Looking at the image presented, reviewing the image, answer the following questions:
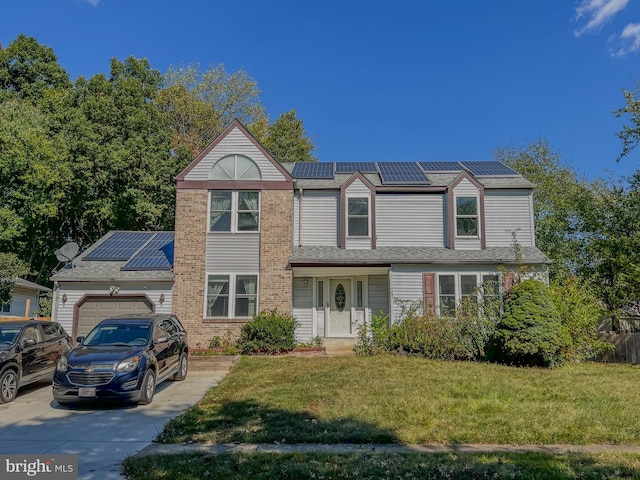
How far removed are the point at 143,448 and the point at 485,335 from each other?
10152 millimetres

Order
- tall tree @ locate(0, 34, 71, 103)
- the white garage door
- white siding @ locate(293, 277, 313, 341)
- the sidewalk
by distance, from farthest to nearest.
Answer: tall tree @ locate(0, 34, 71, 103) < white siding @ locate(293, 277, 313, 341) < the white garage door < the sidewalk

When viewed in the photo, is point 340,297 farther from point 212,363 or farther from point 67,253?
point 67,253

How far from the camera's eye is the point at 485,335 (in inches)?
534

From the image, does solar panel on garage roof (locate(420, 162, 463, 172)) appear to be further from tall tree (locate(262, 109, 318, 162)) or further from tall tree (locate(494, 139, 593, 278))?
tall tree (locate(262, 109, 318, 162))

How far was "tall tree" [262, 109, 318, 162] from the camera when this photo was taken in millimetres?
32219

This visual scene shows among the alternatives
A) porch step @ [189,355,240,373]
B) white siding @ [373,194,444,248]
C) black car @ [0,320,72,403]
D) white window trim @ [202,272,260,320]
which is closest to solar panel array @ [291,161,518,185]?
white siding @ [373,194,444,248]

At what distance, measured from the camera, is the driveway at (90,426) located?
6.23 m

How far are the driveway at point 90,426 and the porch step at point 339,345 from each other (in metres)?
5.59

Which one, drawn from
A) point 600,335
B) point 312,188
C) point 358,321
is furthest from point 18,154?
Result: point 600,335

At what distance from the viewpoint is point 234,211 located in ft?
55.3

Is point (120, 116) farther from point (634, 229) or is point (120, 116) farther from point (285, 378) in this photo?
point (634, 229)

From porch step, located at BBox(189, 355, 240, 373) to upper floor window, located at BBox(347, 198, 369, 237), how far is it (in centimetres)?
652

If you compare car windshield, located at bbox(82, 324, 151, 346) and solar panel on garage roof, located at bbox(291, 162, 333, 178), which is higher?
solar panel on garage roof, located at bbox(291, 162, 333, 178)

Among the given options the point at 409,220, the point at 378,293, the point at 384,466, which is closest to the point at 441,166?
the point at 409,220
